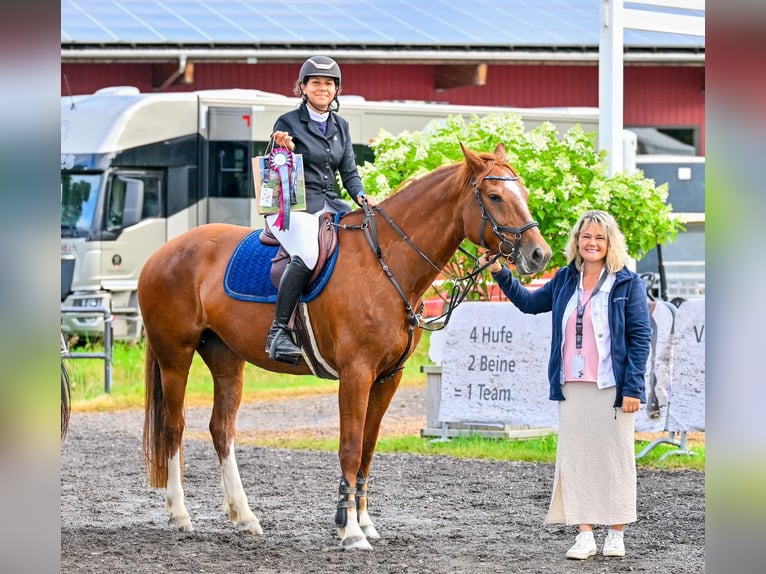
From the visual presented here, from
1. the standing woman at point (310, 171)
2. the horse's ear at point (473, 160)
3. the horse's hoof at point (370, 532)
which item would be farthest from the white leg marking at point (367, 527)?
the horse's ear at point (473, 160)

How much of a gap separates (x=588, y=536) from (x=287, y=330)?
202 centimetres

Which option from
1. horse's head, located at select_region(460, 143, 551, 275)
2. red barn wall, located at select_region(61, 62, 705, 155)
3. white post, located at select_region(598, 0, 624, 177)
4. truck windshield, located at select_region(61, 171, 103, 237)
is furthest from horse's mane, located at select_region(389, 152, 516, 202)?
red barn wall, located at select_region(61, 62, 705, 155)

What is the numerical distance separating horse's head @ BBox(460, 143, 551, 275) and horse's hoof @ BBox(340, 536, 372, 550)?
1748mm

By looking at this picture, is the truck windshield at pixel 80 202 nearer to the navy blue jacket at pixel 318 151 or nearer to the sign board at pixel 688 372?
the sign board at pixel 688 372

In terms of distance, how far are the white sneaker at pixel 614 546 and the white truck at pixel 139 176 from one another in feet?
39.5

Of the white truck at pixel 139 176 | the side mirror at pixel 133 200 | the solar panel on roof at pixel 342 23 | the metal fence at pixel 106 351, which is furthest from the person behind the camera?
the solar panel on roof at pixel 342 23

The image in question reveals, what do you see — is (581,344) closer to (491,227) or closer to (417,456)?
(491,227)

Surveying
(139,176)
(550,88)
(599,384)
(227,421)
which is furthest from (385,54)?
(599,384)

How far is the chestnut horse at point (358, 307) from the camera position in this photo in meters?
6.54

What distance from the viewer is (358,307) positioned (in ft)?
22.0

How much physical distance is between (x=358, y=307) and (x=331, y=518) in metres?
1.82

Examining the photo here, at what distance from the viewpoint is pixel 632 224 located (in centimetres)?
1162

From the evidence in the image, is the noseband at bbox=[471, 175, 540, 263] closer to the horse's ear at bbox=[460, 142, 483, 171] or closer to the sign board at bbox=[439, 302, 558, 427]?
the horse's ear at bbox=[460, 142, 483, 171]
